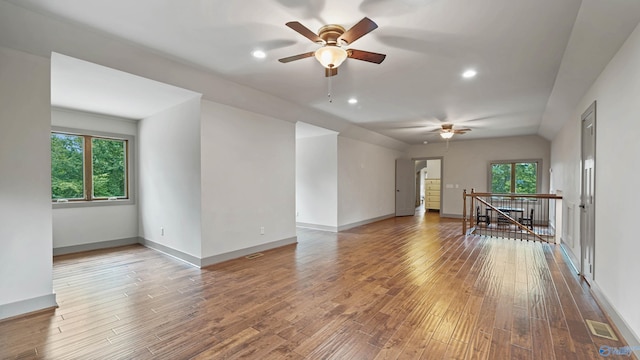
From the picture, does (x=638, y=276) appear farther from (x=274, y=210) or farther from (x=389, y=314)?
(x=274, y=210)

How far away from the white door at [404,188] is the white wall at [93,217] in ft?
26.9

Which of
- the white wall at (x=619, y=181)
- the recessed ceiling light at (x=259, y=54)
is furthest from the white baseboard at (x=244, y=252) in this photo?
the white wall at (x=619, y=181)

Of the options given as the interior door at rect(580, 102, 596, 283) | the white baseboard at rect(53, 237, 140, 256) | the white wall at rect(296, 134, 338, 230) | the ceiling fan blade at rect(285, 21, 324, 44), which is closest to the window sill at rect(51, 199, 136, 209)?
the white baseboard at rect(53, 237, 140, 256)

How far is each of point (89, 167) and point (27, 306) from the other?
3411 mm

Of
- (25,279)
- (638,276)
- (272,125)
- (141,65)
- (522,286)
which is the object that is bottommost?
(522,286)

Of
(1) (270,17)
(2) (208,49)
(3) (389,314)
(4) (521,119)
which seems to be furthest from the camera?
(4) (521,119)

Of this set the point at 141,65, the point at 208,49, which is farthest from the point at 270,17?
the point at 141,65

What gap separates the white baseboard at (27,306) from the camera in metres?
2.62

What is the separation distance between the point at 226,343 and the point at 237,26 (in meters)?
2.92

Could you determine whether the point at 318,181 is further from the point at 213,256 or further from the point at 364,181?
the point at 213,256

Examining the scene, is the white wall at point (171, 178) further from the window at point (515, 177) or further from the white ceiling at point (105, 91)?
the window at point (515, 177)

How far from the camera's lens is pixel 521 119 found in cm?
652

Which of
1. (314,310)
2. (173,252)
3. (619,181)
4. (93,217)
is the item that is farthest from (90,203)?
(619,181)

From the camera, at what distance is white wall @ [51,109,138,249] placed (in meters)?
4.91
